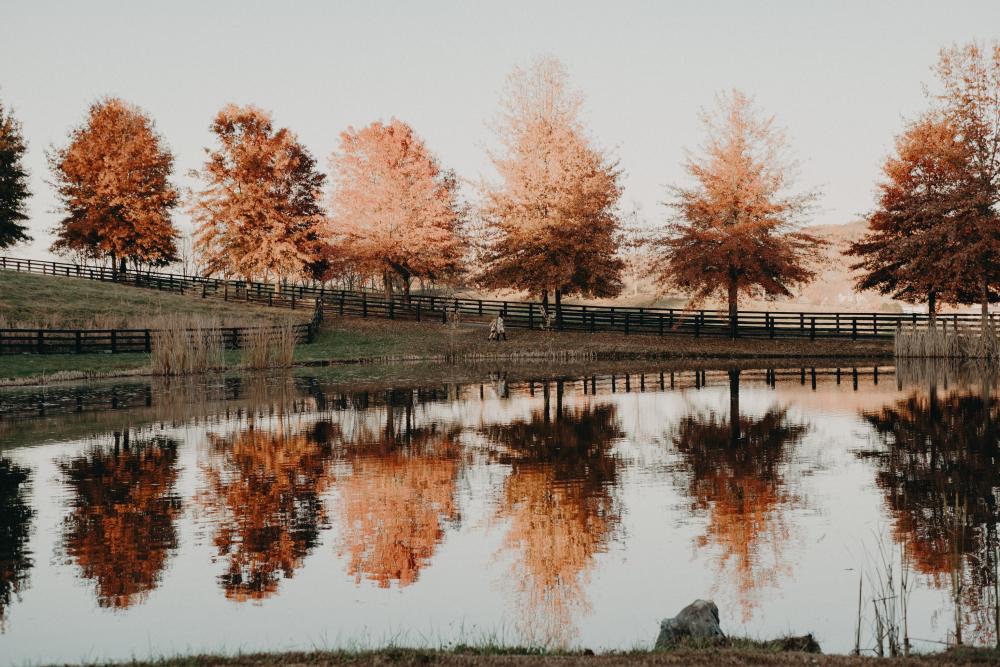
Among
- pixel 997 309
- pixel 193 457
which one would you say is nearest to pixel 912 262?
pixel 193 457

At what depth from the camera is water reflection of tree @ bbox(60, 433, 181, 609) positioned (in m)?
9.43

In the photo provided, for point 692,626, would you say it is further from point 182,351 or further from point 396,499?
point 182,351

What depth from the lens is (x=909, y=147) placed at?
47469 millimetres

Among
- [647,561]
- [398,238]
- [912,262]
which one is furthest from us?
[398,238]

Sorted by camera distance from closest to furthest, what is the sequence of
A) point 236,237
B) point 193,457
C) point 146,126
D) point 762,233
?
point 193,457
point 762,233
point 236,237
point 146,126

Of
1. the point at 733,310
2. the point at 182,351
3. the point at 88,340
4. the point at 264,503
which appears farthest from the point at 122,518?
the point at 733,310

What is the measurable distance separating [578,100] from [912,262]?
18.5 m

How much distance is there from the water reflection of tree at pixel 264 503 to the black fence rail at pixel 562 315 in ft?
113

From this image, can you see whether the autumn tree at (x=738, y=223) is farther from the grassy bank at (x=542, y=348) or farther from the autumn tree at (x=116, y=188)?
the autumn tree at (x=116, y=188)

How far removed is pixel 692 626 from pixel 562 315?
49528 mm

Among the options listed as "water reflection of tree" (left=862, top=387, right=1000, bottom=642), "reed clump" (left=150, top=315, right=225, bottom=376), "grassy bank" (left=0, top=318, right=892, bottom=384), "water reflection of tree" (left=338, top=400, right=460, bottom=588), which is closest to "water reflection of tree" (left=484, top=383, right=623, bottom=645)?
"water reflection of tree" (left=338, top=400, right=460, bottom=588)

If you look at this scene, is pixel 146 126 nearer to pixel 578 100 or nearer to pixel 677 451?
pixel 578 100

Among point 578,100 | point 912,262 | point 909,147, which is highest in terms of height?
point 578,100

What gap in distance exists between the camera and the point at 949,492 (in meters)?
12.8
